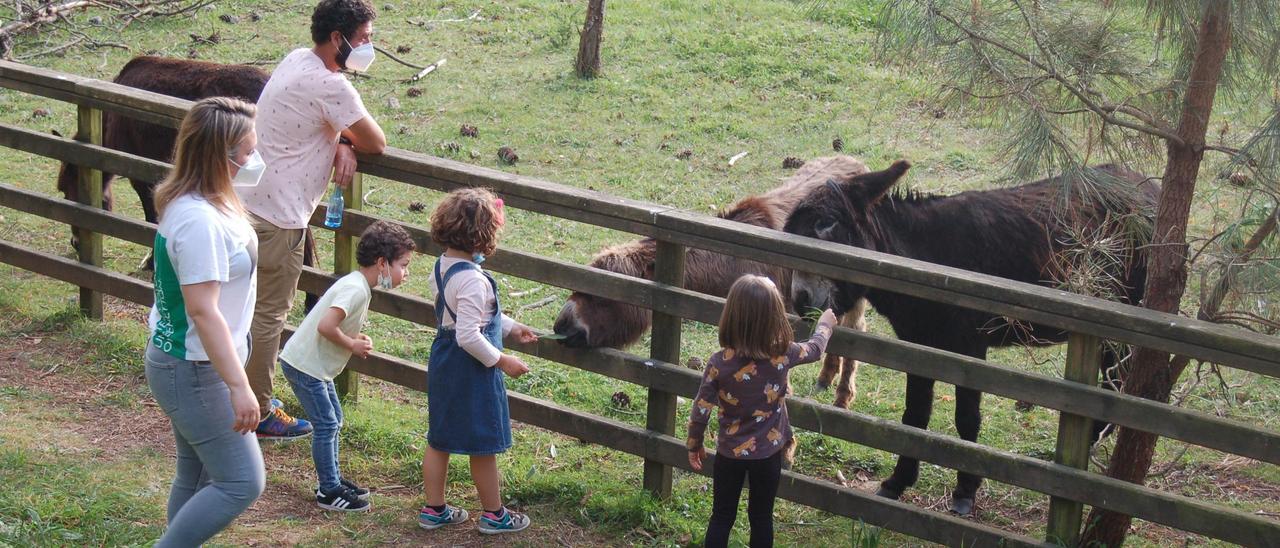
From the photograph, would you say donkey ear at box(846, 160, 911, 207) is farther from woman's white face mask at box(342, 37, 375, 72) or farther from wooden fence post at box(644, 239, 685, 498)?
woman's white face mask at box(342, 37, 375, 72)

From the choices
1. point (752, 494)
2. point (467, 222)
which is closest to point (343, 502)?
point (467, 222)

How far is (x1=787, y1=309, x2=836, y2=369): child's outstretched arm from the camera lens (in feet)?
13.3

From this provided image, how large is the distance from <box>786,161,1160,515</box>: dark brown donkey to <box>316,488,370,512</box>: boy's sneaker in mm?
2355

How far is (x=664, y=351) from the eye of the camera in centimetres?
494

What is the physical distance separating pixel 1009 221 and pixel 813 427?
7.86ft

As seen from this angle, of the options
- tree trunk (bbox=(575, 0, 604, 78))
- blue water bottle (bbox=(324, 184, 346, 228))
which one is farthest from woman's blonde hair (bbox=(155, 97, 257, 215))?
tree trunk (bbox=(575, 0, 604, 78))

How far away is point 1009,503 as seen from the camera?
580 cm

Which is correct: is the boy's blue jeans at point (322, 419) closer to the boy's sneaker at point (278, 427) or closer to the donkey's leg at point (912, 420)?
the boy's sneaker at point (278, 427)

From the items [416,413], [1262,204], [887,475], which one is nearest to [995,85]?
[1262,204]

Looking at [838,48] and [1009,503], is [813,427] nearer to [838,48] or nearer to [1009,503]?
[1009,503]

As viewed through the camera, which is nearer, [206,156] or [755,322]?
[206,156]

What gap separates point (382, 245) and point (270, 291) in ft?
2.97

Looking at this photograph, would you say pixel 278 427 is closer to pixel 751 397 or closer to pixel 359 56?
pixel 359 56

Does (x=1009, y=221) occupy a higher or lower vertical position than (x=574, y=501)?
higher
